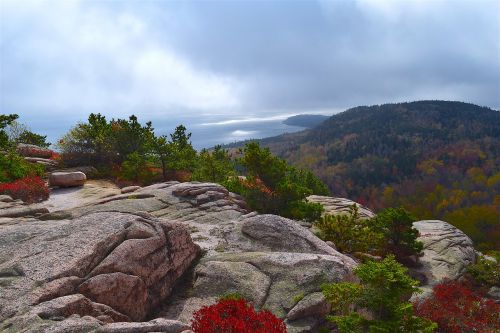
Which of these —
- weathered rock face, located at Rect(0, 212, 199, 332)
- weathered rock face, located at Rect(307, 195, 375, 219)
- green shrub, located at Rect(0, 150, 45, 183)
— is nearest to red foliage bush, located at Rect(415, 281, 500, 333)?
weathered rock face, located at Rect(307, 195, 375, 219)

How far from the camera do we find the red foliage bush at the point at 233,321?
7785mm

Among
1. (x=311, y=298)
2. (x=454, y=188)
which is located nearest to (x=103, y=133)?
(x=311, y=298)

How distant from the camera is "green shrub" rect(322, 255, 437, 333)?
33.9 ft

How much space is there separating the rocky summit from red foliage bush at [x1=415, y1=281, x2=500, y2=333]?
8.21 meters

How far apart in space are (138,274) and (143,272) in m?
0.20

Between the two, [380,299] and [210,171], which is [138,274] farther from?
[210,171]

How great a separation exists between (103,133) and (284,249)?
28862mm

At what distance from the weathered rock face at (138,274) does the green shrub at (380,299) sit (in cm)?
111

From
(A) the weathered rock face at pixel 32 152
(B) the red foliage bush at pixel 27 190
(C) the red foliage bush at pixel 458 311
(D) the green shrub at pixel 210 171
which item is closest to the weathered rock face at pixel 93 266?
(B) the red foliage bush at pixel 27 190

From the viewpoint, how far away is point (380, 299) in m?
10.5

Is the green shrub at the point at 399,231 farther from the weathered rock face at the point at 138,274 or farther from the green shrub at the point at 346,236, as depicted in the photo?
the weathered rock face at the point at 138,274

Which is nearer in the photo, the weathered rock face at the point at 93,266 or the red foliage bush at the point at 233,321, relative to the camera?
the red foliage bush at the point at 233,321

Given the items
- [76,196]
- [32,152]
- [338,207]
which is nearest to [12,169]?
[76,196]

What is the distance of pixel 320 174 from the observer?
18962cm
